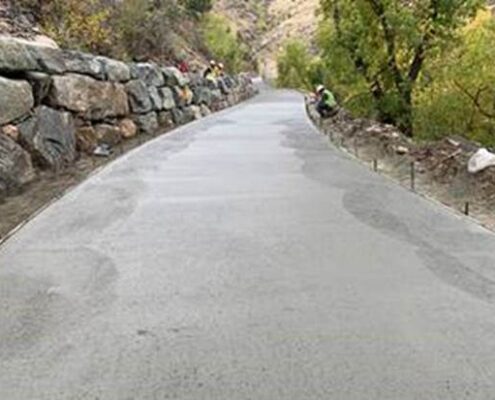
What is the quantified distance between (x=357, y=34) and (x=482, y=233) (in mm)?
10837

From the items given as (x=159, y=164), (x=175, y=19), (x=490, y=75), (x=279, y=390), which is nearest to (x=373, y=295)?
(x=279, y=390)

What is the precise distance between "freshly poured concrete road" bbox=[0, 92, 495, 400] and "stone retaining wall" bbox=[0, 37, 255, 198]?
3.86ft

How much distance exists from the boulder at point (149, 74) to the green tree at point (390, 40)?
4.27 metres

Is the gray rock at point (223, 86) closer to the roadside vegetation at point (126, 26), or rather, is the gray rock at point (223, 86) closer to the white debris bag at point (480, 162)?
the roadside vegetation at point (126, 26)

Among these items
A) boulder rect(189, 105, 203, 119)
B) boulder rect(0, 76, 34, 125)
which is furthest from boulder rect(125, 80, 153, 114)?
boulder rect(189, 105, 203, 119)

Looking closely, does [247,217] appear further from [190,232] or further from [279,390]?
[279,390]

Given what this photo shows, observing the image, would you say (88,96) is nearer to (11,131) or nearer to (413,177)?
(11,131)

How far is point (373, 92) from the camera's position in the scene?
723 inches

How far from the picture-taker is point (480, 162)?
33.7 ft

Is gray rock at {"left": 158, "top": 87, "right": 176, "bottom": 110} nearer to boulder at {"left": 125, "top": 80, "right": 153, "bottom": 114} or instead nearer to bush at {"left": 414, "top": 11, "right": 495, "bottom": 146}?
A: boulder at {"left": 125, "top": 80, "right": 153, "bottom": 114}

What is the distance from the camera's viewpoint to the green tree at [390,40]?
15.9 metres

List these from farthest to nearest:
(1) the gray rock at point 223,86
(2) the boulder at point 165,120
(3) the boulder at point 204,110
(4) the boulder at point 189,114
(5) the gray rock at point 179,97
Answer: (1) the gray rock at point 223,86 < (3) the boulder at point 204,110 < (4) the boulder at point 189,114 < (5) the gray rock at point 179,97 < (2) the boulder at point 165,120

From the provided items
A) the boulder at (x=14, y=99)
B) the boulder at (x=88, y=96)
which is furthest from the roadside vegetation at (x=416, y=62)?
the boulder at (x=14, y=99)

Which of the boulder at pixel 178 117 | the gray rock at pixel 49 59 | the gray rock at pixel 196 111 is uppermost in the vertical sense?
the gray rock at pixel 49 59
